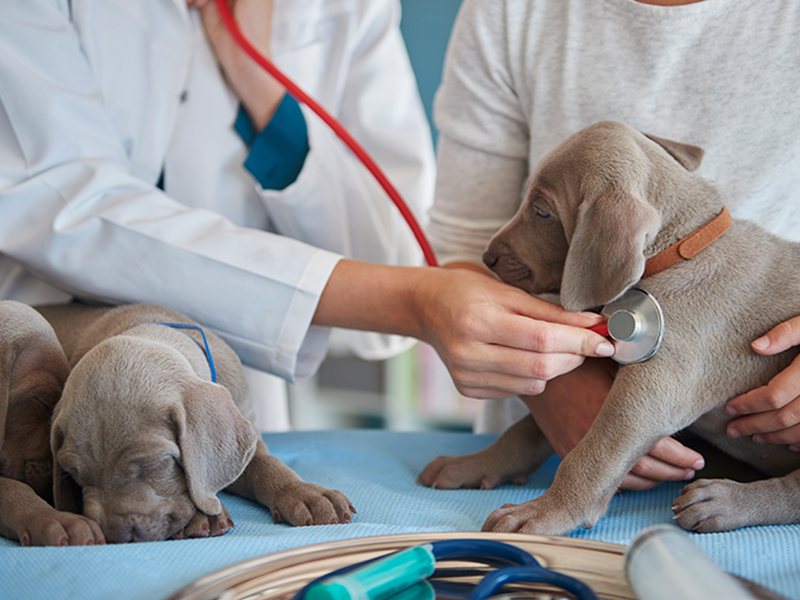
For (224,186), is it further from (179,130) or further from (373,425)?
(373,425)

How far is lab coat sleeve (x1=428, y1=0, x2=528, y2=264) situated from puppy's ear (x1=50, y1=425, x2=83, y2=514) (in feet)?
3.21

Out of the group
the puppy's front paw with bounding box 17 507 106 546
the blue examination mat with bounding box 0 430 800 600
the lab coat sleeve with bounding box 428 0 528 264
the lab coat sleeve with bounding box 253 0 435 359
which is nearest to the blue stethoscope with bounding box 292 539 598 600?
the blue examination mat with bounding box 0 430 800 600

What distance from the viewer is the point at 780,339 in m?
0.98

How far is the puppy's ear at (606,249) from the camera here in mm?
1010

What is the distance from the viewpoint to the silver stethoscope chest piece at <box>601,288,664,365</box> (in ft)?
3.33

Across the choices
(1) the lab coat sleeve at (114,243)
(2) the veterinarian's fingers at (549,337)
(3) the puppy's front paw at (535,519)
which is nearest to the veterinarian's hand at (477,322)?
(2) the veterinarian's fingers at (549,337)

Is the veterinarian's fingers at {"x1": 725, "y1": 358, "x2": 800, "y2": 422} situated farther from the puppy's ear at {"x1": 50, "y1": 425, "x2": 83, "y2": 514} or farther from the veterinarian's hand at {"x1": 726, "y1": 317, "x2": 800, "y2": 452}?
the puppy's ear at {"x1": 50, "y1": 425, "x2": 83, "y2": 514}

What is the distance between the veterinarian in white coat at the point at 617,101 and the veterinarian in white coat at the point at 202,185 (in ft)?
1.08

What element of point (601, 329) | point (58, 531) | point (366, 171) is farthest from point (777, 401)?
point (366, 171)

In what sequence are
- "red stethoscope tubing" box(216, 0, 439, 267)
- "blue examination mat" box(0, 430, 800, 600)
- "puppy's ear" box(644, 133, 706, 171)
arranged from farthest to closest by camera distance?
1. "red stethoscope tubing" box(216, 0, 439, 267)
2. "puppy's ear" box(644, 133, 706, 171)
3. "blue examination mat" box(0, 430, 800, 600)

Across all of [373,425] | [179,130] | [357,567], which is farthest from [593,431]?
[373,425]

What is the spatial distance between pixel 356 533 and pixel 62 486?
0.47m

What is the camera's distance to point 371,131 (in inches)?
80.0

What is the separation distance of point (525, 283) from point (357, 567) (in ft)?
2.49
